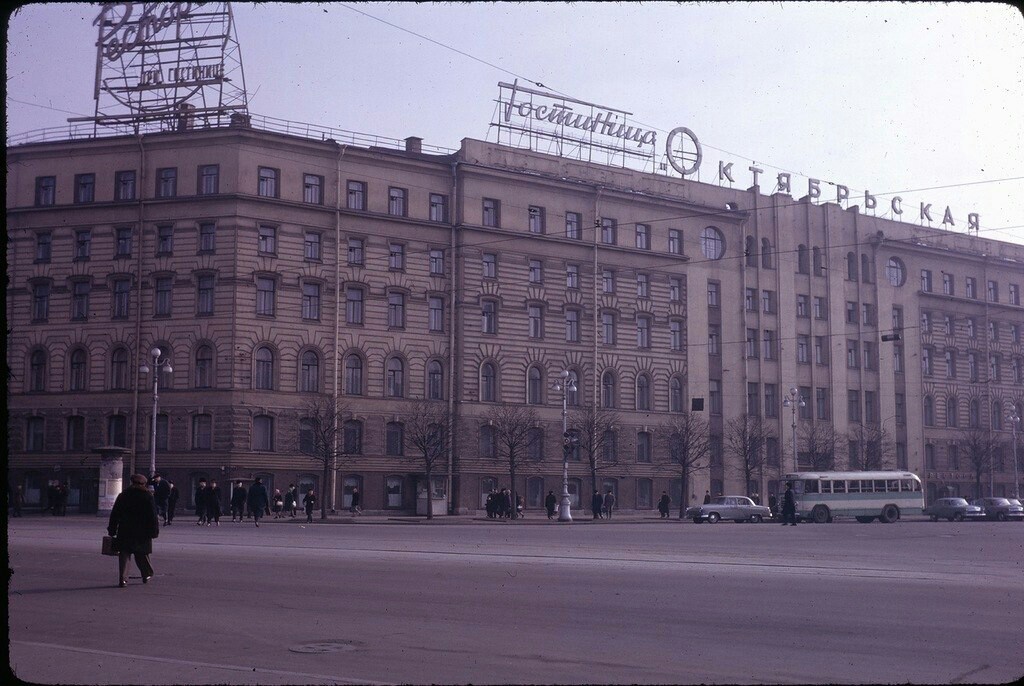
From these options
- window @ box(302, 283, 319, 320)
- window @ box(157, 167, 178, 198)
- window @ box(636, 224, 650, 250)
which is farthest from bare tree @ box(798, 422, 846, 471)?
window @ box(157, 167, 178, 198)

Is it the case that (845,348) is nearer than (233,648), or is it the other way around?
(233,648)

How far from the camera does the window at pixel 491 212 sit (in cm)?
6612

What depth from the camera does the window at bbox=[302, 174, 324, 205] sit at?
60812 millimetres

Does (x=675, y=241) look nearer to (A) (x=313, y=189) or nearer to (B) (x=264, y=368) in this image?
(A) (x=313, y=189)

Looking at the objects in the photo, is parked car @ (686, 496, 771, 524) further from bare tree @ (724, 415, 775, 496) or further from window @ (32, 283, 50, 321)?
window @ (32, 283, 50, 321)

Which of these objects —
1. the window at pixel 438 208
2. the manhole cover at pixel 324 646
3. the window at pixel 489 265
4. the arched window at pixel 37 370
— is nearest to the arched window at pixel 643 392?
the window at pixel 489 265

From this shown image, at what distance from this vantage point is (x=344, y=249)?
202 feet

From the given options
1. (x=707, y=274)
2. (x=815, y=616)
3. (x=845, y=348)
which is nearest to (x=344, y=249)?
(x=707, y=274)

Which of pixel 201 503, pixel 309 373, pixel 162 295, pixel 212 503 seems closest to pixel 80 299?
pixel 162 295

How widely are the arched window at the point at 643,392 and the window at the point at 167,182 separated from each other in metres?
28.8

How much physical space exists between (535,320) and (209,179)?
19626 millimetres

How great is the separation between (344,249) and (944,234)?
43036 mm

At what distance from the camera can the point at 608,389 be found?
6988cm

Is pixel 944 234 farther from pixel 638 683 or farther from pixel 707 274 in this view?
pixel 638 683
